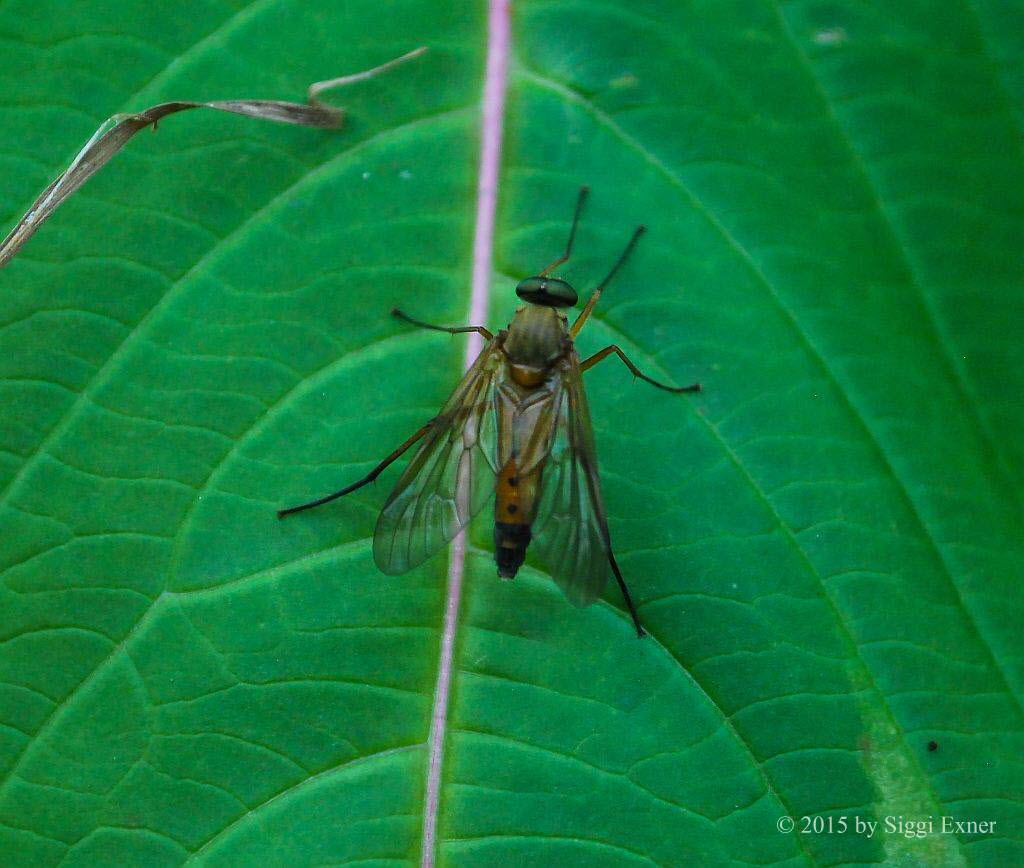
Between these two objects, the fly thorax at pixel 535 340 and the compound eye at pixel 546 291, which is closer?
the compound eye at pixel 546 291

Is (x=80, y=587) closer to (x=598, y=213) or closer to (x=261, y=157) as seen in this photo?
(x=261, y=157)

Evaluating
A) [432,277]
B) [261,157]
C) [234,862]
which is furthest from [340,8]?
[234,862]

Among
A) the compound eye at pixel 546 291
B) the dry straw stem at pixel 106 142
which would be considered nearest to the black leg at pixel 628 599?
the compound eye at pixel 546 291

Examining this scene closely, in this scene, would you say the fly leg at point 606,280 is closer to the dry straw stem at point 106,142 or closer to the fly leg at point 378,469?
the fly leg at point 378,469

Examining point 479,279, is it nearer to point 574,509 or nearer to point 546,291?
point 546,291

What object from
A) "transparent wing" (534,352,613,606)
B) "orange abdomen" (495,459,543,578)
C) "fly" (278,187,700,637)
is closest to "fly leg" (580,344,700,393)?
"fly" (278,187,700,637)

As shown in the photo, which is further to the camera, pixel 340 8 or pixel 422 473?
pixel 422 473
